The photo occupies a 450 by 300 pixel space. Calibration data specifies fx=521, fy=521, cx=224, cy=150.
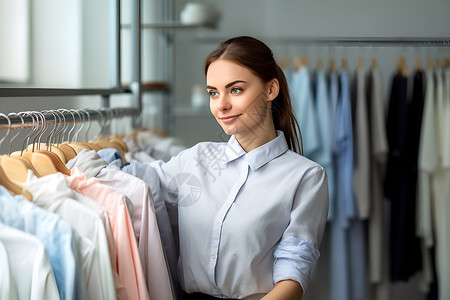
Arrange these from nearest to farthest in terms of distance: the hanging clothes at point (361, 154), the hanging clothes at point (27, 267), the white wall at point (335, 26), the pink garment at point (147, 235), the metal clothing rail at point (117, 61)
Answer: the hanging clothes at point (27, 267) → the pink garment at point (147, 235) → the metal clothing rail at point (117, 61) → the hanging clothes at point (361, 154) → the white wall at point (335, 26)

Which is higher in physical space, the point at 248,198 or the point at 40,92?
the point at 40,92

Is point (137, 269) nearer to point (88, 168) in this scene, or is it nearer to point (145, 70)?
point (88, 168)

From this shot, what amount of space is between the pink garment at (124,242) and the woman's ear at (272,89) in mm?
338

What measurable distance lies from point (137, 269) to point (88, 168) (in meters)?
0.22

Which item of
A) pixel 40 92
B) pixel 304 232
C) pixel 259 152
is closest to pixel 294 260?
pixel 304 232

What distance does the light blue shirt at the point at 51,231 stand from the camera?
71 cm

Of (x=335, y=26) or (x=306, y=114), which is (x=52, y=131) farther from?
(x=335, y=26)

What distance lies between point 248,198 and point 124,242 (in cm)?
25

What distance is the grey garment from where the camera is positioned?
1.02m

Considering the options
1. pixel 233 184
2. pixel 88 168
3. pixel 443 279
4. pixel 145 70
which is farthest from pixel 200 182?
pixel 145 70

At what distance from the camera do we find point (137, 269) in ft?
2.73

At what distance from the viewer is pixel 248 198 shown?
0.97 metres


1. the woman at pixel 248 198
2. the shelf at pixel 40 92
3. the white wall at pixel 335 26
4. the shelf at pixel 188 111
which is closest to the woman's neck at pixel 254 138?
the woman at pixel 248 198

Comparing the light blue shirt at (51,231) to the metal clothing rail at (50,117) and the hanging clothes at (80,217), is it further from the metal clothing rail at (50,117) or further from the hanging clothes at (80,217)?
the metal clothing rail at (50,117)
